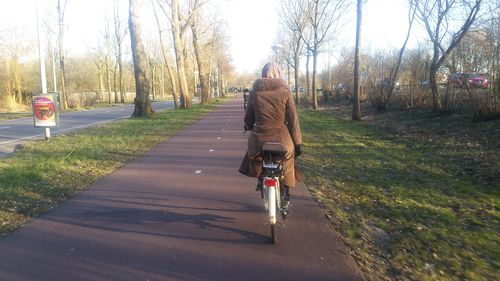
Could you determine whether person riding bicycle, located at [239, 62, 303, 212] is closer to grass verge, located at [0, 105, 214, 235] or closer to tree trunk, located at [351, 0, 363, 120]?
grass verge, located at [0, 105, 214, 235]

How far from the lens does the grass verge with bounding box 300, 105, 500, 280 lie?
4.17m

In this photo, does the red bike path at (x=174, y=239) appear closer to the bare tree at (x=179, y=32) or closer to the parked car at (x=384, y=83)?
the parked car at (x=384, y=83)

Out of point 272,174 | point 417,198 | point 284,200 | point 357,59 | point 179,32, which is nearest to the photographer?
point 272,174

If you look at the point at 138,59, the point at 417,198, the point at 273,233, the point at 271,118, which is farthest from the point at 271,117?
the point at 138,59

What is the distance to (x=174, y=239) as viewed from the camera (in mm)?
4703

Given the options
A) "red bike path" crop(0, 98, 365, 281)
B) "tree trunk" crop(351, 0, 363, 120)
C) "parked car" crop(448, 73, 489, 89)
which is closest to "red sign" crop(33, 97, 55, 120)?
"red bike path" crop(0, 98, 365, 281)

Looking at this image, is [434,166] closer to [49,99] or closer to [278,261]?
[278,261]

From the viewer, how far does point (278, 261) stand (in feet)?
13.4

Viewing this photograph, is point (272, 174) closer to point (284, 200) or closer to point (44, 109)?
point (284, 200)

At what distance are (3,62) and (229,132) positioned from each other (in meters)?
35.6

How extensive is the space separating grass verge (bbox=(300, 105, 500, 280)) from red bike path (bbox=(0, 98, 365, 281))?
0.44m

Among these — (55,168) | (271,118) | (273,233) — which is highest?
(271,118)

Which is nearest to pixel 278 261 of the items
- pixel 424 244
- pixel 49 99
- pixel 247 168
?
pixel 247 168

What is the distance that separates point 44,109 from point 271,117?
442 inches
